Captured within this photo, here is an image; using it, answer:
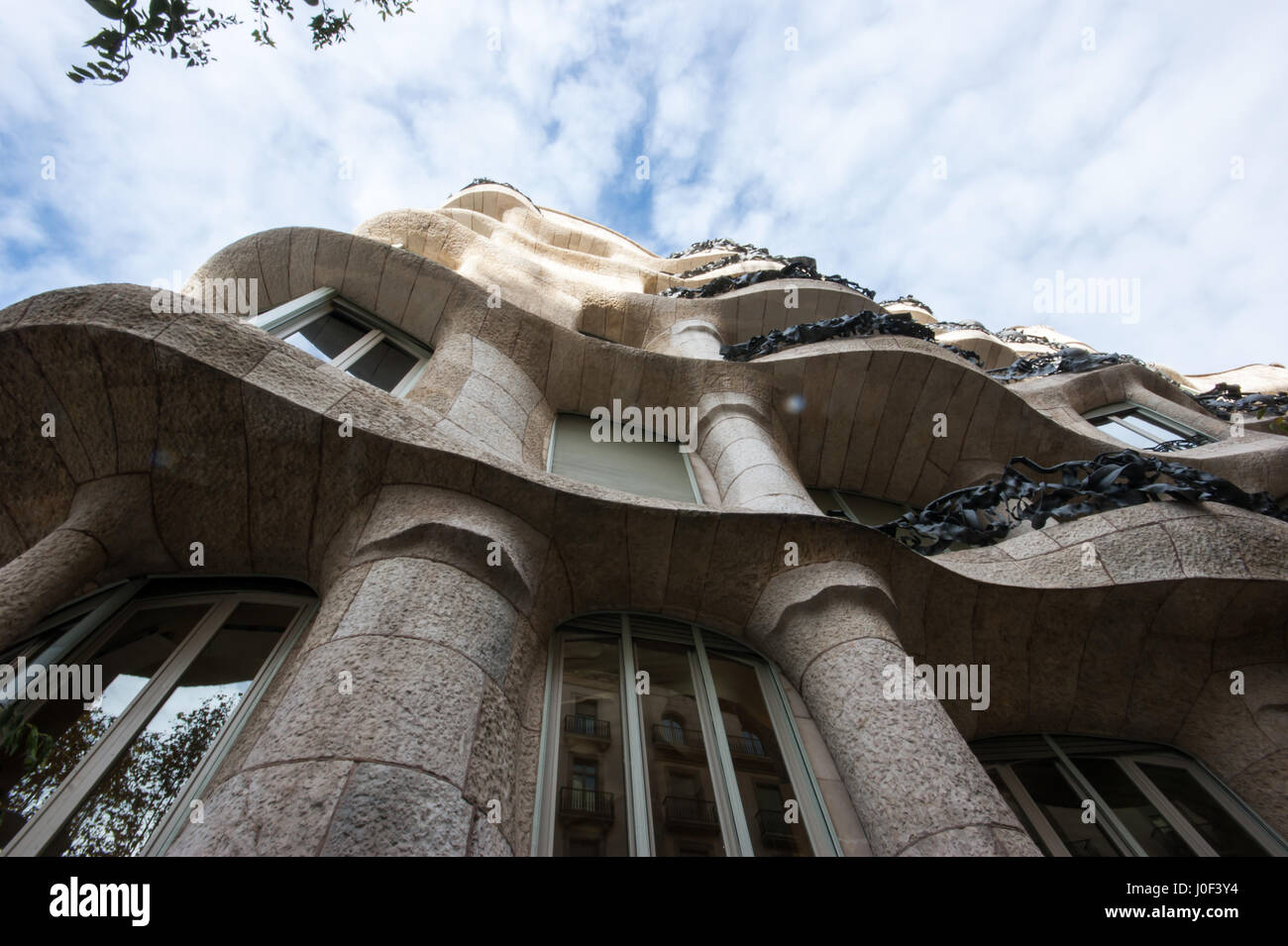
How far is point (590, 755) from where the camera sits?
4.35 meters

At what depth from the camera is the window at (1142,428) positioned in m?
12.2

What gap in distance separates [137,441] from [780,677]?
466 centimetres

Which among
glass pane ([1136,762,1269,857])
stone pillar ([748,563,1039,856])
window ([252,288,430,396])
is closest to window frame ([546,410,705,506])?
window ([252,288,430,396])

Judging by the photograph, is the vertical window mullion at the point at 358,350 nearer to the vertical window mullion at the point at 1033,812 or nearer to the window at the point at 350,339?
the window at the point at 350,339

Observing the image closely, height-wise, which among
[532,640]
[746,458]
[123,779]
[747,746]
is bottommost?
[123,779]

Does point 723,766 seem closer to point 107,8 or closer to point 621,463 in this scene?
point 621,463

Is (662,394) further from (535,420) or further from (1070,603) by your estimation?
(1070,603)

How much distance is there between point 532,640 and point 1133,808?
4933 mm

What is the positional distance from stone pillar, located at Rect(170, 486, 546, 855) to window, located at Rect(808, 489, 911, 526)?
608 centimetres

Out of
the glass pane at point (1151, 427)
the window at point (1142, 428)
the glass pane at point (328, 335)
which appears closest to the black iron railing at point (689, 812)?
the glass pane at point (328, 335)

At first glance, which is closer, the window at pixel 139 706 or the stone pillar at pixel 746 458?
the window at pixel 139 706

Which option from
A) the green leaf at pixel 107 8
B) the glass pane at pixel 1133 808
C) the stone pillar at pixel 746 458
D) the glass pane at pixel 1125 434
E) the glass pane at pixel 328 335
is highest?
the glass pane at pixel 1125 434

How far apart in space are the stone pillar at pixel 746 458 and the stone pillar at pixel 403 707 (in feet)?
9.35

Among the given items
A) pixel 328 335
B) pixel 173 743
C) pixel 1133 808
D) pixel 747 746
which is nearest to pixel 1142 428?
pixel 1133 808
